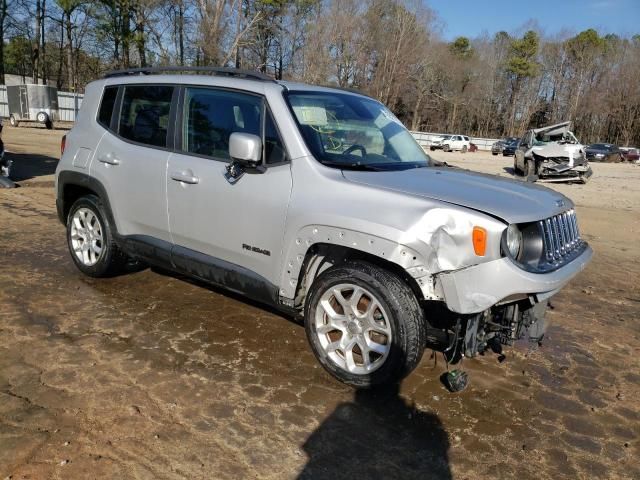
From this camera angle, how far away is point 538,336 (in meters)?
3.80

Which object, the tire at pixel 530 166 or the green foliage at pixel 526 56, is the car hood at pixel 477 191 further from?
the green foliage at pixel 526 56

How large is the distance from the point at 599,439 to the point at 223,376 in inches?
92.5

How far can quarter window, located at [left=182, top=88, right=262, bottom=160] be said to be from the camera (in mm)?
4016

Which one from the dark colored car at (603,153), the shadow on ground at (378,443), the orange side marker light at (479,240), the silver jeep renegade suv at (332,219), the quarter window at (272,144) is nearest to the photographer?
the shadow on ground at (378,443)

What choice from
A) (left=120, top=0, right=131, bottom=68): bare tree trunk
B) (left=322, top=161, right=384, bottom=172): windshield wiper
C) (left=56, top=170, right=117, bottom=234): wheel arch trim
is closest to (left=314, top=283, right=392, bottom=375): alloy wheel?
(left=322, top=161, right=384, bottom=172): windshield wiper

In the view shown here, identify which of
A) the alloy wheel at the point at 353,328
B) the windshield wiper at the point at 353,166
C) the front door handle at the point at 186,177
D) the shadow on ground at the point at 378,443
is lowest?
the shadow on ground at the point at 378,443

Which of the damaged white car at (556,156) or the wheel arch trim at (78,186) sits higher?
the damaged white car at (556,156)

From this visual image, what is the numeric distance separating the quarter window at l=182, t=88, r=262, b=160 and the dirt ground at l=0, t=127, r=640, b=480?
1.46 m

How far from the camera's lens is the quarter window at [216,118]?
4.02 metres

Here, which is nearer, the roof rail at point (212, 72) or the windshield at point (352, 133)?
the windshield at point (352, 133)

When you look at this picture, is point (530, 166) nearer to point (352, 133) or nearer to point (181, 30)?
point (352, 133)

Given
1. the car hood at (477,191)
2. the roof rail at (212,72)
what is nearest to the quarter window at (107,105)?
the roof rail at (212,72)

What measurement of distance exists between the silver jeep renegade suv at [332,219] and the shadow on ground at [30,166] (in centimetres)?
858

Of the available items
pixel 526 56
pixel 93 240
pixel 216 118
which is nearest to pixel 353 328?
pixel 216 118
